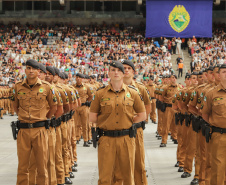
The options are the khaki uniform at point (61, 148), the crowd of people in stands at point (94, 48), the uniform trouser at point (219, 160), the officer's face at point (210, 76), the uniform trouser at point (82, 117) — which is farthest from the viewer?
the crowd of people in stands at point (94, 48)

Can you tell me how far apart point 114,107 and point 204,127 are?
73.2 inches

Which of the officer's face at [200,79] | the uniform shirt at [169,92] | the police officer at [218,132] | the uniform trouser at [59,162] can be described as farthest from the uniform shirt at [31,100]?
the uniform shirt at [169,92]

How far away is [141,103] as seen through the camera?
6469 mm

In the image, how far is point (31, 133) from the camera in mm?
7211

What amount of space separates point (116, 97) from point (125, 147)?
0.72 metres

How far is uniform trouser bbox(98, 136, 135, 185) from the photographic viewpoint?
616cm

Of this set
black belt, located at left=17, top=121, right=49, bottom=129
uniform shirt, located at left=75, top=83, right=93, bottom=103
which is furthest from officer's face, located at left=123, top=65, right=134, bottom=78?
uniform shirt, located at left=75, top=83, right=93, bottom=103

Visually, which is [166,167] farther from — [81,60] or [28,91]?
[81,60]

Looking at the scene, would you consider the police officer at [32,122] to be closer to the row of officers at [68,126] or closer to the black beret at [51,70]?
the row of officers at [68,126]

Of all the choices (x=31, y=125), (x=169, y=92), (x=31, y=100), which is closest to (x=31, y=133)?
(x=31, y=125)

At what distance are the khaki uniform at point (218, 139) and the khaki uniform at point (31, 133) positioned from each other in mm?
2720

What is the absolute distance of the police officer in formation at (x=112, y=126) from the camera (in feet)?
20.6

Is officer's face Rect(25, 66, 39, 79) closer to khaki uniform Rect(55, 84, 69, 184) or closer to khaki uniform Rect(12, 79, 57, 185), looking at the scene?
khaki uniform Rect(12, 79, 57, 185)

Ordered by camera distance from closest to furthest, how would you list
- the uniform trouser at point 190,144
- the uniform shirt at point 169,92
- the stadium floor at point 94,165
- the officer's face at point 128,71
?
the officer's face at point 128,71
the uniform trouser at point 190,144
the stadium floor at point 94,165
the uniform shirt at point 169,92
